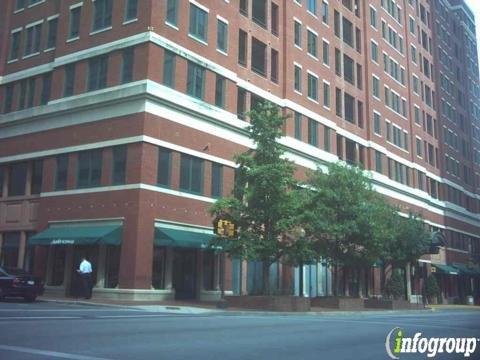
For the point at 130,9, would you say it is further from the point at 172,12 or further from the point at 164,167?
the point at 164,167

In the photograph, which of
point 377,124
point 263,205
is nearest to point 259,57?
point 263,205

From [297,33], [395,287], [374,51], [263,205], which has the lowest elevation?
[395,287]

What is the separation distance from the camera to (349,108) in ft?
161

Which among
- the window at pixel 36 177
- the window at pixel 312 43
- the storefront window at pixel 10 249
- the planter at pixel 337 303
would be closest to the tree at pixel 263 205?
the planter at pixel 337 303

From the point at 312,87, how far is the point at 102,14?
1813 cm

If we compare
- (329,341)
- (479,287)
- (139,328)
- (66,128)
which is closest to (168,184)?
(66,128)

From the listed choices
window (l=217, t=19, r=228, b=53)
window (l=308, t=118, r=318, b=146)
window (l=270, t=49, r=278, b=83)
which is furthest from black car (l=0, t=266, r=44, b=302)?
window (l=308, t=118, r=318, b=146)

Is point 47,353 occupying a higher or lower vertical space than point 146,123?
lower

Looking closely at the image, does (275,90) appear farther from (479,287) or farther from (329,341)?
(479,287)

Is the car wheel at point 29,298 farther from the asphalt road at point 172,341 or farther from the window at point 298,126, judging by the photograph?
the window at point 298,126

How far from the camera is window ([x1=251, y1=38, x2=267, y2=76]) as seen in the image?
37.6 m

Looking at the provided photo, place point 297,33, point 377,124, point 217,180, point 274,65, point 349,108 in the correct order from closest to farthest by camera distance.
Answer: point 217,180, point 274,65, point 297,33, point 349,108, point 377,124

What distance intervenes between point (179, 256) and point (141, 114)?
25.5 ft

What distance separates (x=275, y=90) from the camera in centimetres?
3878
